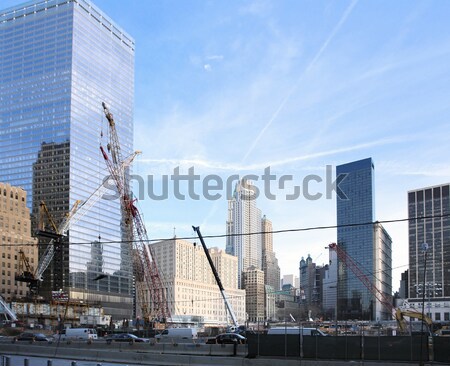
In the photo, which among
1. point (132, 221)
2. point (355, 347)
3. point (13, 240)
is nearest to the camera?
point (355, 347)

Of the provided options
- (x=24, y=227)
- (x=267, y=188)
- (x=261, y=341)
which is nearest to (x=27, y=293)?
(x=24, y=227)

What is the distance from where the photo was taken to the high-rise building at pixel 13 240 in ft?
591

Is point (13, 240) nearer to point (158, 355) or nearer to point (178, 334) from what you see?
point (178, 334)

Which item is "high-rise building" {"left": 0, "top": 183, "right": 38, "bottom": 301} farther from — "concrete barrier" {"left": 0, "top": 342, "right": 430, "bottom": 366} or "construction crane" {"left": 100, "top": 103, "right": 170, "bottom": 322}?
"concrete barrier" {"left": 0, "top": 342, "right": 430, "bottom": 366}

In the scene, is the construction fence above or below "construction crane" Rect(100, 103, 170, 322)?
below

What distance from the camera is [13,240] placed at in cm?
18500

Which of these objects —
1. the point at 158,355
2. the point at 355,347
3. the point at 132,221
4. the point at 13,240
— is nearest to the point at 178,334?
the point at 158,355

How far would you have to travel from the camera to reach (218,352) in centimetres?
4291

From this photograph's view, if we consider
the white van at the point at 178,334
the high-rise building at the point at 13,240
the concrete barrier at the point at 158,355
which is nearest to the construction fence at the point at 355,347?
the concrete barrier at the point at 158,355

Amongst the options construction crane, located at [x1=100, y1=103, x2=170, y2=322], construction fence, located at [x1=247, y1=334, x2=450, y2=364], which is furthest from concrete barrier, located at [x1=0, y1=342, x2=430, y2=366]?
construction crane, located at [x1=100, y1=103, x2=170, y2=322]

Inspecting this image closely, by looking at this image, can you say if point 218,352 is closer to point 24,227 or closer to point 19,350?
point 19,350

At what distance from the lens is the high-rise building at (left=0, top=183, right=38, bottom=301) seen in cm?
18012

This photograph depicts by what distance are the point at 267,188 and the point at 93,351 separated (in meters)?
35.1

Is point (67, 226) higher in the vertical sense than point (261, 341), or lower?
higher
